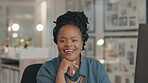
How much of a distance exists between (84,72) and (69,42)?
7.2 inches

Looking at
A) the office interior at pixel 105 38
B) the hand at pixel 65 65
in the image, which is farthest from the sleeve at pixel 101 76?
the office interior at pixel 105 38

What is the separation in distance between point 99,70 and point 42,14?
12.9 ft

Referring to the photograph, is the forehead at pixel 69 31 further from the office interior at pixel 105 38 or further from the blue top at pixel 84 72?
the office interior at pixel 105 38

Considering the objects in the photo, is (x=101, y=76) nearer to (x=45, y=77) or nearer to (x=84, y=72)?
(x=84, y=72)

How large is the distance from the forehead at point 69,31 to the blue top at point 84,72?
156 millimetres

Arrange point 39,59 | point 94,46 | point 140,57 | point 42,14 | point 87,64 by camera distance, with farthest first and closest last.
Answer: point 42,14
point 39,59
point 94,46
point 87,64
point 140,57

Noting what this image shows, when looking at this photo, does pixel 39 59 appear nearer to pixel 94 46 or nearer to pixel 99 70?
pixel 94 46

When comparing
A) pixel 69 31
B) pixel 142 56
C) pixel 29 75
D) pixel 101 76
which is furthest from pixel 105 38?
pixel 142 56

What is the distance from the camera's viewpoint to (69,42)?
40.6 inches

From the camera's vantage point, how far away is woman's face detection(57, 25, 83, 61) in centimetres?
103

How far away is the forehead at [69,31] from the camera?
1.05 meters

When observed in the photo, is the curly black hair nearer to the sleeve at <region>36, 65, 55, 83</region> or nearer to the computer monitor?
the sleeve at <region>36, 65, 55, 83</region>

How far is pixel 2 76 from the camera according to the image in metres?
4.21

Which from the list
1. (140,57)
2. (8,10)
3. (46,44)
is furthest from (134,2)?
(8,10)
